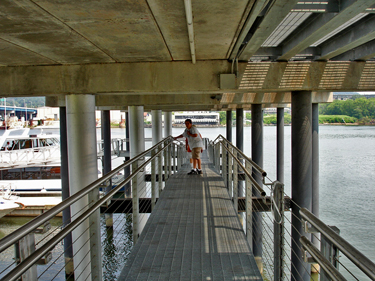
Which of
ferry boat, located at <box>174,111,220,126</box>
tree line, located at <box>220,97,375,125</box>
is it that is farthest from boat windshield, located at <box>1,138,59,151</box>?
tree line, located at <box>220,97,375,125</box>

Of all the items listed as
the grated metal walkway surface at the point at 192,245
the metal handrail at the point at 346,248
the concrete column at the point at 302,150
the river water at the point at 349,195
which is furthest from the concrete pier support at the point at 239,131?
the metal handrail at the point at 346,248

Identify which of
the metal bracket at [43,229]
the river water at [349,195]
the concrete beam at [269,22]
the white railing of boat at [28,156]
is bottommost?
the river water at [349,195]

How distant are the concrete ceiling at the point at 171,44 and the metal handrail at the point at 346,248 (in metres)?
2.96

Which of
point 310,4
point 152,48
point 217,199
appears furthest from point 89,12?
point 217,199

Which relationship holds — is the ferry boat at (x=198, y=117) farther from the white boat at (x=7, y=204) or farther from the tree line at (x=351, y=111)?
the white boat at (x=7, y=204)

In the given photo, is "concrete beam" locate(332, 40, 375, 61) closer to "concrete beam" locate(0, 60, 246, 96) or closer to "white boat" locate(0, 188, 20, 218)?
"concrete beam" locate(0, 60, 246, 96)

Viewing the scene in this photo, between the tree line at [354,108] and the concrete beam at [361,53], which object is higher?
the tree line at [354,108]

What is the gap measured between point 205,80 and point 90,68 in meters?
2.61

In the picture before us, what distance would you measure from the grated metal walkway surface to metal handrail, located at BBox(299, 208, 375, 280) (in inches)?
58.9

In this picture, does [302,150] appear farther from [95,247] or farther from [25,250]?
[25,250]

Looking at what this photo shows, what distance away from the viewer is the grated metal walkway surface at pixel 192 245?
10.9ft

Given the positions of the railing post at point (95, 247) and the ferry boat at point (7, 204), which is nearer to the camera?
the railing post at point (95, 247)

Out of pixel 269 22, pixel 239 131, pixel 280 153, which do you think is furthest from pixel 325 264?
pixel 239 131

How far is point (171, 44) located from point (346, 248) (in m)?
5.16
